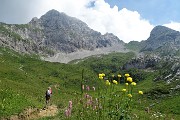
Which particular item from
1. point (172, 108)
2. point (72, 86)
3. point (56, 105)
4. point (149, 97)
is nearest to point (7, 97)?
point (56, 105)

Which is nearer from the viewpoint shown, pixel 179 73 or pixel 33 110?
pixel 33 110

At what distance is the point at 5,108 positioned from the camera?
3131 centimetres

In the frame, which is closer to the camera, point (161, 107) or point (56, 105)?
point (56, 105)

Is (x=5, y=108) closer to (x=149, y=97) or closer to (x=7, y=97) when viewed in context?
(x=7, y=97)

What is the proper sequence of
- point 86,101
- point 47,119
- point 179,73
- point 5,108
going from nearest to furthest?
point 86,101 < point 47,119 < point 5,108 < point 179,73

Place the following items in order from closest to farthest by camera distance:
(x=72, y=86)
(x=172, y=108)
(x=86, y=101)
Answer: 1. (x=86, y=101)
2. (x=172, y=108)
3. (x=72, y=86)

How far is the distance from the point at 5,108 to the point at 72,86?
139 metres

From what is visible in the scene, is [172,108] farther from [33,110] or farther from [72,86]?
[72,86]

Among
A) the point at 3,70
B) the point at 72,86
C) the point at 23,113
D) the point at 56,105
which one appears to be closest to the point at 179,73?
the point at 72,86

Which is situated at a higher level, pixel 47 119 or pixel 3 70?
pixel 3 70

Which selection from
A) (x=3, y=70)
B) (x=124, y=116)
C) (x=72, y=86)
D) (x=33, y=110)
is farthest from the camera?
(x=72, y=86)

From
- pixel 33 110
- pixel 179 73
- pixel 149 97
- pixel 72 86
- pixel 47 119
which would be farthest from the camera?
pixel 72 86

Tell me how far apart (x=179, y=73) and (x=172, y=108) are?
260 ft

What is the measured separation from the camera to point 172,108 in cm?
6719
